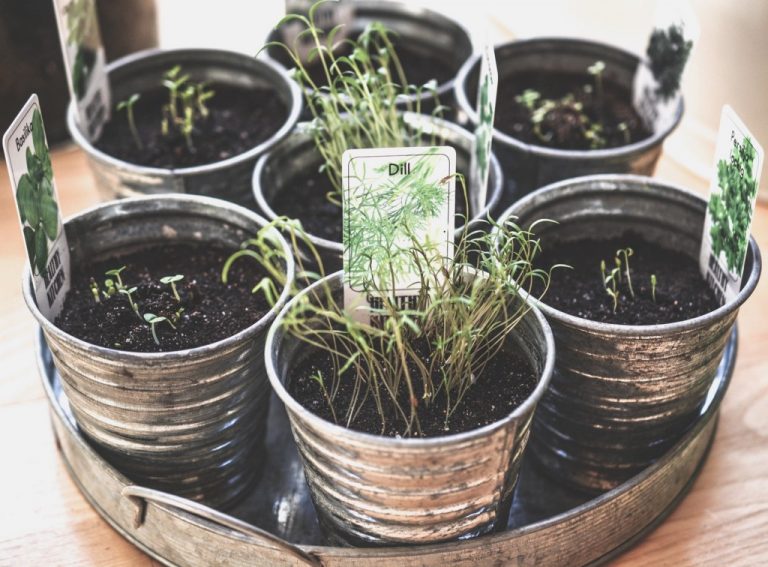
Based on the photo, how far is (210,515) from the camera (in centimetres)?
80

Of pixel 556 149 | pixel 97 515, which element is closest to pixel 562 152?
pixel 556 149

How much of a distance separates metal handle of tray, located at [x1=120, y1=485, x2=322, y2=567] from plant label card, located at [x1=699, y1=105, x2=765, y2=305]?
1.73 feet

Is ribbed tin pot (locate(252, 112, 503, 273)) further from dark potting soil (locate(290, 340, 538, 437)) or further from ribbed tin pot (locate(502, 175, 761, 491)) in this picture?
dark potting soil (locate(290, 340, 538, 437))

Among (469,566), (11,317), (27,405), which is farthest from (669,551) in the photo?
(11,317)

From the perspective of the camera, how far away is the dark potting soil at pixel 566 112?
1320mm

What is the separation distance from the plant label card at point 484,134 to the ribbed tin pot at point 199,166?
0.24m

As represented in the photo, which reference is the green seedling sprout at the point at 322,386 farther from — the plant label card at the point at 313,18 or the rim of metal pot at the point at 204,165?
the plant label card at the point at 313,18

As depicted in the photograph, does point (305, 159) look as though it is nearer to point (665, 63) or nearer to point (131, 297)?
point (131, 297)

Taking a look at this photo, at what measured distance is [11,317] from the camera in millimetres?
1256

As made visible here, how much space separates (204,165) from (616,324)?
23.0 inches

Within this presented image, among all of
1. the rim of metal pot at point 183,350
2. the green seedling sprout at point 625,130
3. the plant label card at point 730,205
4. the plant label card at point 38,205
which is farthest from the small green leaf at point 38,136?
the green seedling sprout at point 625,130

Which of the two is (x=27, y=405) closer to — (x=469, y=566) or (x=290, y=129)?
(x=290, y=129)

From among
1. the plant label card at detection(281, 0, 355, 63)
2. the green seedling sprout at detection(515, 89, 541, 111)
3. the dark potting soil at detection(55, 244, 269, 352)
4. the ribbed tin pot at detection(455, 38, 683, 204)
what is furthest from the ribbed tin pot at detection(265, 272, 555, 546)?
the plant label card at detection(281, 0, 355, 63)

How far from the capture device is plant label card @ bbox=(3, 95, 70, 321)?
86 cm
